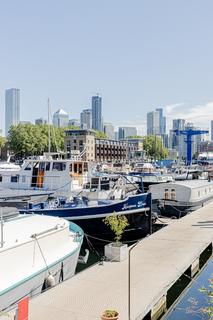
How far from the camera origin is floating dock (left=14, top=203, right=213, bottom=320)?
447 inches

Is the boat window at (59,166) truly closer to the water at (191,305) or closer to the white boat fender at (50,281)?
the water at (191,305)

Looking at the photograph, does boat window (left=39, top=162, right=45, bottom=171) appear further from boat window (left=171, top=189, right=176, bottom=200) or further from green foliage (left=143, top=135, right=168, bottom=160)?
green foliage (left=143, top=135, right=168, bottom=160)

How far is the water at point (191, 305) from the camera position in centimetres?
1428

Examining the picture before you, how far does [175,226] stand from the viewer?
25.5 meters

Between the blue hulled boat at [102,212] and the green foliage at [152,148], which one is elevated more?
the green foliage at [152,148]

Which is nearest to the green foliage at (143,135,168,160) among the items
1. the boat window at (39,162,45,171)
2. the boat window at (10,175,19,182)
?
the boat window at (10,175,19,182)

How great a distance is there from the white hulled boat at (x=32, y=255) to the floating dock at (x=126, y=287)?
2.17ft

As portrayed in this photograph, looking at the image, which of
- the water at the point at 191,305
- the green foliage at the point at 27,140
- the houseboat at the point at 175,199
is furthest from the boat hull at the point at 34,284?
the green foliage at the point at 27,140

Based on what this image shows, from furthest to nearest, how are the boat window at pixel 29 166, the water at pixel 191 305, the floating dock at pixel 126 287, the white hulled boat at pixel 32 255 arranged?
the boat window at pixel 29 166, the water at pixel 191 305, the white hulled boat at pixel 32 255, the floating dock at pixel 126 287

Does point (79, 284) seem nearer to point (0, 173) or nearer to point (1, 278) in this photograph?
point (1, 278)

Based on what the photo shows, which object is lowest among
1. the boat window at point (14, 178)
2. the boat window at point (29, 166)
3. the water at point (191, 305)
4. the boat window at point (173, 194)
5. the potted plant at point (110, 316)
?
the water at point (191, 305)

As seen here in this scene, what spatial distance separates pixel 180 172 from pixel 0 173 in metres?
49.1

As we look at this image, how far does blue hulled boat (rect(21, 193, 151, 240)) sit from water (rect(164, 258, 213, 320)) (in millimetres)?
6169

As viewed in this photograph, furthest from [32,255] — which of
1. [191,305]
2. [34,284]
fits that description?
[191,305]
